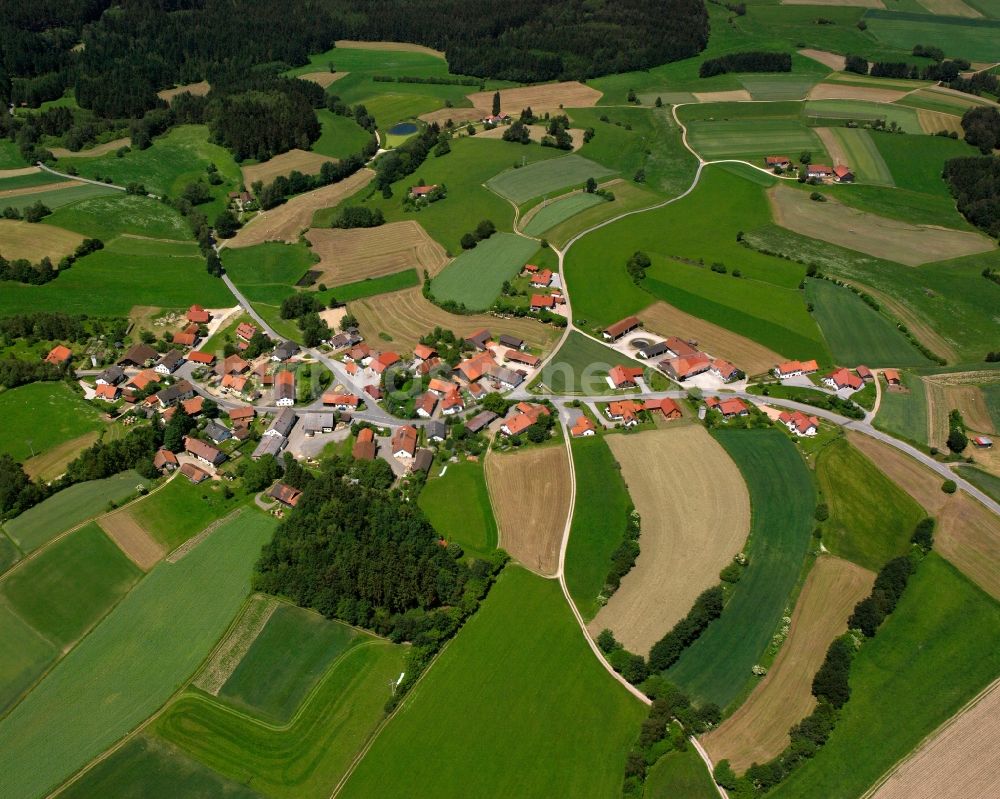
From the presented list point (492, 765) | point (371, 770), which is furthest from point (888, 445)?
point (371, 770)

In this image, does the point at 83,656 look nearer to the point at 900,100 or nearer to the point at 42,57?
the point at 42,57

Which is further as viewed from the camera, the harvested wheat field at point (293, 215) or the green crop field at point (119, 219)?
the harvested wheat field at point (293, 215)

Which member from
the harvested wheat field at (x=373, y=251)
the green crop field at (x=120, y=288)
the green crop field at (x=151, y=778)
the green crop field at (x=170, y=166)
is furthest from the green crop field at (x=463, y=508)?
the green crop field at (x=170, y=166)

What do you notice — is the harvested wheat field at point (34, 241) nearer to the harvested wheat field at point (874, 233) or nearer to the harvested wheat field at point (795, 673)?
the harvested wheat field at point (795, 673)

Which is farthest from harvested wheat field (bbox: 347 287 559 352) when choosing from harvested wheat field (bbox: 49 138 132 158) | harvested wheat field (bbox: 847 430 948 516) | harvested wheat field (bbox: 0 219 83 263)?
harvested wheat field (bbox: 49 138 132 158)

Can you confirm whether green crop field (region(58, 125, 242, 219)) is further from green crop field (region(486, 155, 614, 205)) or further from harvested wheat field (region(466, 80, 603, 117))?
harvested wheat field (region(466, 80, 603, 117))

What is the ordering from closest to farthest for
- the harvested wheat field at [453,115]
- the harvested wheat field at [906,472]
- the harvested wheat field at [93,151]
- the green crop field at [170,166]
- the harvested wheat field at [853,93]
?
1. the harvested wheat field at [906,472]
2. the green crop field at [170,166]
3. the harvested wheat field at [93,151]
4. the harvested wheat field at [453,115]
5. the harvested wheat field at [853,93]
